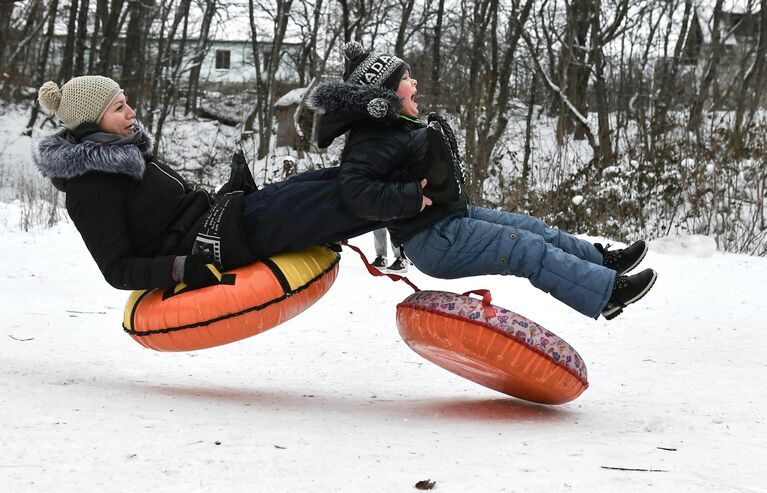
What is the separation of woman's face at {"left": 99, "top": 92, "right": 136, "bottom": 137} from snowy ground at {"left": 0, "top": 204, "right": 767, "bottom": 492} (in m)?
1.13

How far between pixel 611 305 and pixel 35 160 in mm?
2566

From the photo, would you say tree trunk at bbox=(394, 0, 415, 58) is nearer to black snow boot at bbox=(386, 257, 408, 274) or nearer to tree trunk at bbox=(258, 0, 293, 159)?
tree trunk at bbox=(258, 0, 293, 159)

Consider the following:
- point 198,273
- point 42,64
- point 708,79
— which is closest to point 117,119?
point 198,273

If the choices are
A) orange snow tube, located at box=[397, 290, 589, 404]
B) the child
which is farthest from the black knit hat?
orange snow tube, located at box=[397, 290, 589, 404]

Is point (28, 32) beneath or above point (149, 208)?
above

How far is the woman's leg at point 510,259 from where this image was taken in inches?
131

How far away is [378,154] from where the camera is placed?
332 cm

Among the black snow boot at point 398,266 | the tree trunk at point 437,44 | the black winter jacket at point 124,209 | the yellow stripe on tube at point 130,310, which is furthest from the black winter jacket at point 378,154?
the tree trunk at point 437,44

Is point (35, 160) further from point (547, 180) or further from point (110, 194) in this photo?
point (547, 180)

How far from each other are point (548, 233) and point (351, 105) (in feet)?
3.62

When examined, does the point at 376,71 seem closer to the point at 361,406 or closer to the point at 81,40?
the point at 361,406

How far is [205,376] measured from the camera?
421 cm

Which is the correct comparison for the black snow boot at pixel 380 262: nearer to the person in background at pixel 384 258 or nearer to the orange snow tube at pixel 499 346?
the person in background at pixel 384 258

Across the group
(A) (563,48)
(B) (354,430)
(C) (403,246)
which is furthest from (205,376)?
(A) (563,48)
